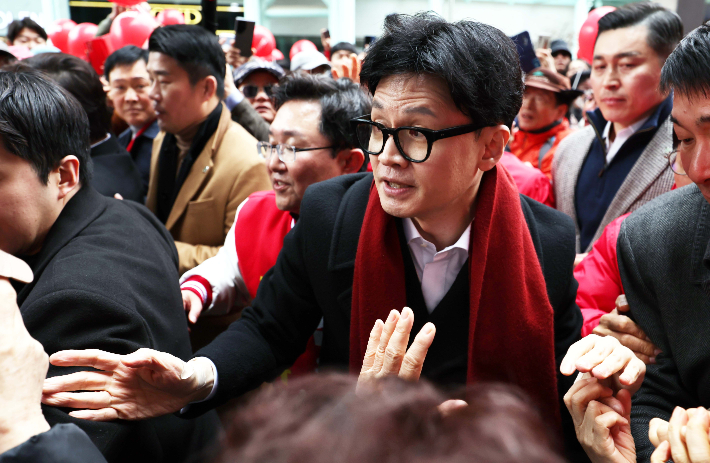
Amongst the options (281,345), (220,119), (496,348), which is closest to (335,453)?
(496,348)

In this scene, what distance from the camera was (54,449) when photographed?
872 mm

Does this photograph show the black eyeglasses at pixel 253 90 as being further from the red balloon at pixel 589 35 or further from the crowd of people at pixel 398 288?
the crowd of people at pixel 398 288

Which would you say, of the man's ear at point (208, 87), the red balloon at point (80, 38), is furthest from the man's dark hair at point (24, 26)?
the man's ear at point (208, 87)

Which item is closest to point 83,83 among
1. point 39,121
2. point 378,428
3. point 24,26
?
point 39,121

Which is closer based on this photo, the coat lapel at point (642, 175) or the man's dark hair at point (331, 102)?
the man's dark hair at point (331, 102)

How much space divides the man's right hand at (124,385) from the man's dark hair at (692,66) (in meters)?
1.30

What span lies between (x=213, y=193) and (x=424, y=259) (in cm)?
162

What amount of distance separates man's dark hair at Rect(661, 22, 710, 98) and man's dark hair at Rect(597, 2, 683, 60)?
1.51 metres

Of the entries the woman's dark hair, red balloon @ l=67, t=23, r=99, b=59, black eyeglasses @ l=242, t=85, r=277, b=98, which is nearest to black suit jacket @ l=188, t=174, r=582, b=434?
the woman's dark hair

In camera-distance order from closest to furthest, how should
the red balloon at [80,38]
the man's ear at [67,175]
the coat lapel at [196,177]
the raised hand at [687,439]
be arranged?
the raised hand at [687,439], the man's ear at [67,175], the coat lapel at [196,177], the red balloon at [80,38]

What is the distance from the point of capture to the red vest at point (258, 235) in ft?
7.36

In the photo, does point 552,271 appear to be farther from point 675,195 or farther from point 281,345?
point 281,345

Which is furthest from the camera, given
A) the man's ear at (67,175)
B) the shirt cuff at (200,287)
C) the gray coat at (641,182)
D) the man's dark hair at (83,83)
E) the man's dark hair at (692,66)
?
the man's dark hair at (83,83)

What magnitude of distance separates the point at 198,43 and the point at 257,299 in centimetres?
203
